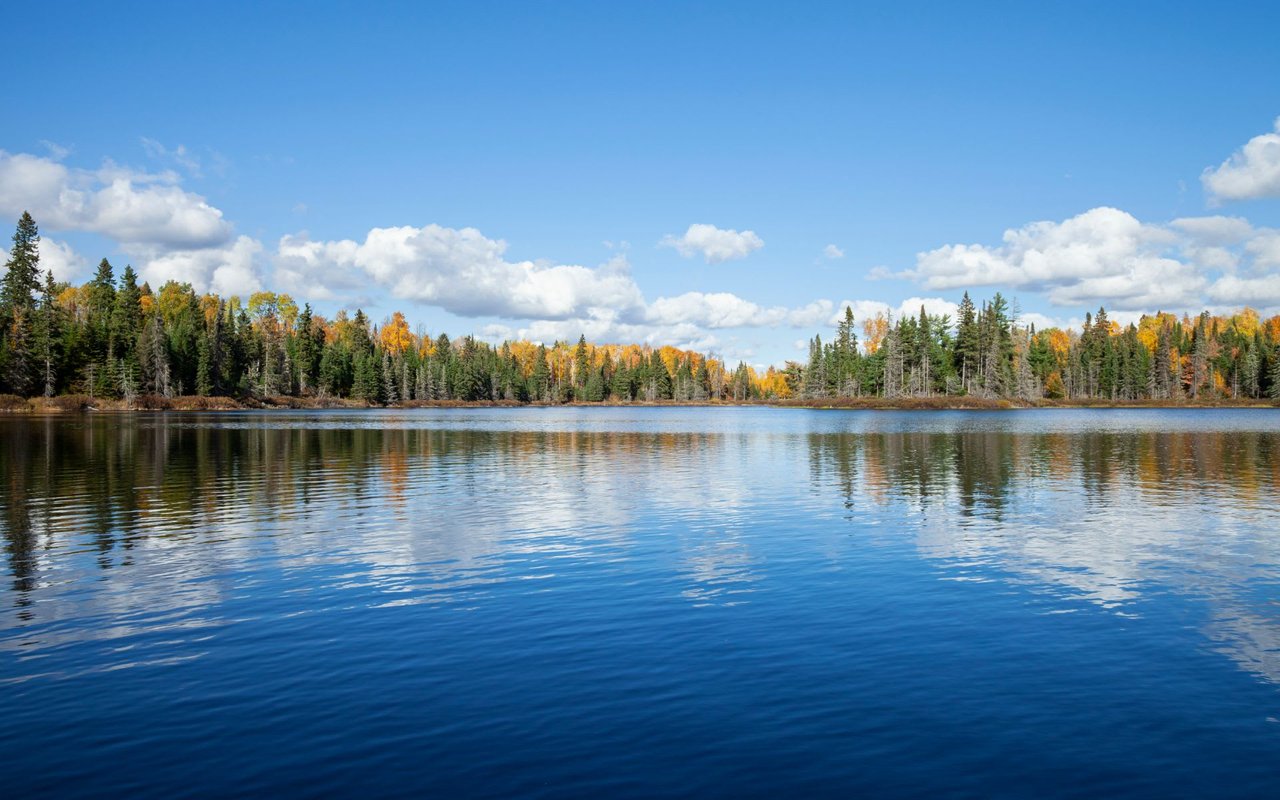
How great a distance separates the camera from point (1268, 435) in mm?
77250

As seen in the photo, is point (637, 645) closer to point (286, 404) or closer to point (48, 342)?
point (48, 342)

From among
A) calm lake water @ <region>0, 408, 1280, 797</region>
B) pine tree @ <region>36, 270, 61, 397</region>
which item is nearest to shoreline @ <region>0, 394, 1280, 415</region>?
pine tree @ <region>36, 270, 61, 397</region>

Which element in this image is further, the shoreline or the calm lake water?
the shoreline

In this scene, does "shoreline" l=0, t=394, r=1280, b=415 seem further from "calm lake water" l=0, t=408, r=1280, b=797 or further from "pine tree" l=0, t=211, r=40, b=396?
"calm lake water" l=0, t=408, r=1280, b=797

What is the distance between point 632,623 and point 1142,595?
11257 mm

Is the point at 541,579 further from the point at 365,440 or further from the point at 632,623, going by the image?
the point at 365,440

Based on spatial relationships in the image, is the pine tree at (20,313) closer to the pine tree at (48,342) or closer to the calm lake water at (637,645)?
the pine tree at (48,342)

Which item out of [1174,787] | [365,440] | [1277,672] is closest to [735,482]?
[1277,672]

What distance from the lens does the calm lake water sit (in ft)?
33.5

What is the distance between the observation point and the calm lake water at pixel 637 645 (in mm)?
10211

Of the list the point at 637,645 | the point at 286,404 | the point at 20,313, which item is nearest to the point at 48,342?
the point at 20,313

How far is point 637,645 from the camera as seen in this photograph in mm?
14930

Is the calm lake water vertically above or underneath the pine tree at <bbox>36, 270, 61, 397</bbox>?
underneath

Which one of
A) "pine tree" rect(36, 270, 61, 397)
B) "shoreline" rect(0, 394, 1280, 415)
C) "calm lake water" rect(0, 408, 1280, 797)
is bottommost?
"calm lake water" rect(0, 408, 1280, 797)
